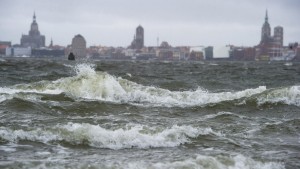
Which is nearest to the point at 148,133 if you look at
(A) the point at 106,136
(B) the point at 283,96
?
(A) the point at 106,136

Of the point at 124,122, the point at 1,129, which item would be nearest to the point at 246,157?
the point at 124,122

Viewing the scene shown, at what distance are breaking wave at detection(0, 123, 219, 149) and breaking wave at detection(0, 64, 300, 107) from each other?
7140 mm

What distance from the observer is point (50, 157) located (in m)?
8.11

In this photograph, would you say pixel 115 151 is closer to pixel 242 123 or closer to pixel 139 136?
pixel 139 136

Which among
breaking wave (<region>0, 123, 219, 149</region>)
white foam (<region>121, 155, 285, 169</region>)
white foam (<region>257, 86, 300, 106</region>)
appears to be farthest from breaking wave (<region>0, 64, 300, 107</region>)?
white foam (<region>121, 155, 285, 169</region>)

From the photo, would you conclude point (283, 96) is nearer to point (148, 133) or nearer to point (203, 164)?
point (148, 133)

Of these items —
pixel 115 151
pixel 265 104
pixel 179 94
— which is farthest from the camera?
pixel 179 94

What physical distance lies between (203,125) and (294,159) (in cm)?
356

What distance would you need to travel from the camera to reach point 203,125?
11938 millimetres

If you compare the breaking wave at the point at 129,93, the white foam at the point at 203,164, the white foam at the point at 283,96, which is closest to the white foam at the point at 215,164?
the white foam at the point at 203,164

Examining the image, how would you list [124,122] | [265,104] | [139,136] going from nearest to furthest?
[139,136], [124,122], [265,104]

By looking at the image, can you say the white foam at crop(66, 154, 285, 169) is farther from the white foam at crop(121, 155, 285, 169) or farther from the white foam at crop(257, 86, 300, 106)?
the white foam at crop(257, 86, 300, 106)

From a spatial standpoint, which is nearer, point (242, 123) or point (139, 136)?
point (139, 136)

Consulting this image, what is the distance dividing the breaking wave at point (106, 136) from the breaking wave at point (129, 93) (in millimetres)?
7140
